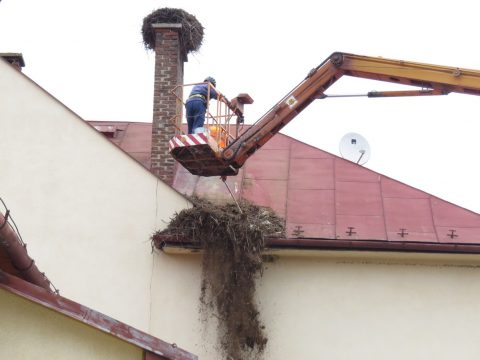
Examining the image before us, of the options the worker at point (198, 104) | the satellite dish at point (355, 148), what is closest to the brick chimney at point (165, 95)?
the worker at point (198, 104)

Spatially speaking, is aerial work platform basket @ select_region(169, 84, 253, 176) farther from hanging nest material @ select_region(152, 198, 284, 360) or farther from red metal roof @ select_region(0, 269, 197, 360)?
red metal roof @ select_region(0, 269, 197, 360)

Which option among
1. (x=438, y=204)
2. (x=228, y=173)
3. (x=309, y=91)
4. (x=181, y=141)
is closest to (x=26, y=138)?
(x=181, y=141)

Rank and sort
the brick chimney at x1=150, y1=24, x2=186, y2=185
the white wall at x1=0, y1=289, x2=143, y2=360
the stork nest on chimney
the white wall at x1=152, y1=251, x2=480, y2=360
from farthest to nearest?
the stork nest on chimney < the brick chimney at x1=150, y1=24, x2=186, y2=185 < the white wall at x1=152, y1=251, x2=480, y2=360 < the white wall at x1=0, y1=289, x2=143, y2=360

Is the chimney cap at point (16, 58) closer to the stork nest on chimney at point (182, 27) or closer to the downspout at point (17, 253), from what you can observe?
the stork nest on chimney at point (182, 27)

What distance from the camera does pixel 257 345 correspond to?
12.0 metres

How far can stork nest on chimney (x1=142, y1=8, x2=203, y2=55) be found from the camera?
1541cm

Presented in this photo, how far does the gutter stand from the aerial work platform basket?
109 cm

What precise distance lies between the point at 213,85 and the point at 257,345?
3.80 meters

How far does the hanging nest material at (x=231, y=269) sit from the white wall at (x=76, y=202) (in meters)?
0.58

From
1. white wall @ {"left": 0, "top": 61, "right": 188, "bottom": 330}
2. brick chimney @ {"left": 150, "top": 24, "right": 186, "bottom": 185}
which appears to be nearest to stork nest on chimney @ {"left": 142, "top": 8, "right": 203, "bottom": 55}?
brick chimney @ {"left": 150, "top": 24, "right": 186, "bottom": 185}

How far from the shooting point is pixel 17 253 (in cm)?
749

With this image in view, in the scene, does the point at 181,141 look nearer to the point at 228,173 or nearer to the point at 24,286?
the point at 228,173

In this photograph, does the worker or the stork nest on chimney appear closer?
the worker

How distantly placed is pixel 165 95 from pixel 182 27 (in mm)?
1348
